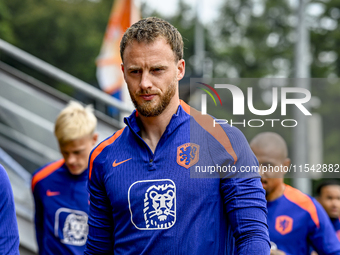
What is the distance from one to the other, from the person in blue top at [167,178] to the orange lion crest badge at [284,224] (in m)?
1.64

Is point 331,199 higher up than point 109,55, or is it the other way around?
point 109,55

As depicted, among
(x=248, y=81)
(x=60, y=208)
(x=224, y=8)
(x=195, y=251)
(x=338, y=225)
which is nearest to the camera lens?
(x=195, y=251)

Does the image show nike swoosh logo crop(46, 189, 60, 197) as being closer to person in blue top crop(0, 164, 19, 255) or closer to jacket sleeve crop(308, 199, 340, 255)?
person in blue top crop(0, 164, 19, 255)

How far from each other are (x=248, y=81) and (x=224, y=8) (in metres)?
29.9

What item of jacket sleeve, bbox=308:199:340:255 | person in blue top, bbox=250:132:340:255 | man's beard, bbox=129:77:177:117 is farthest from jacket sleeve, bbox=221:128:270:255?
jacket sleeve, bbox=308:199:340:255

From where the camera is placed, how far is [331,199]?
5863 mm

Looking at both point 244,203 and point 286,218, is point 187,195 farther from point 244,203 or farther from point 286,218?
point 286,218

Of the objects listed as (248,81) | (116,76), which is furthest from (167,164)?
(116,76)

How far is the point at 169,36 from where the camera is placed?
2420 mm

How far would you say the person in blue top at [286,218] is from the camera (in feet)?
12.3

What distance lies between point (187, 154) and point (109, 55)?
8.61m

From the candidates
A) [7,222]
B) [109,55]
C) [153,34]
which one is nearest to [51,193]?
[7,222]

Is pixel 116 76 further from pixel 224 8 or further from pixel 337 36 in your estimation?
pixel 224 8

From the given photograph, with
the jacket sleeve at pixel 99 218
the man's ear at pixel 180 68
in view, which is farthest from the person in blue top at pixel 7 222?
the man's ear at pixel 180 68
